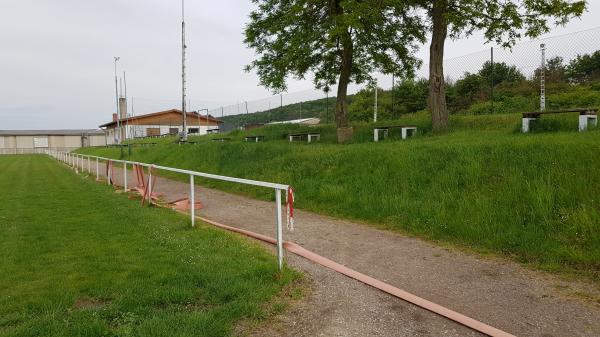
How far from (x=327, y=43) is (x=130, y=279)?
10.7m

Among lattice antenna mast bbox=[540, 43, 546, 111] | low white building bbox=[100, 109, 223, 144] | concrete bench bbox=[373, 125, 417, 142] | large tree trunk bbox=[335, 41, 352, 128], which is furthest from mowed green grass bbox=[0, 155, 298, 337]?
low white building bbox=[100, 109, 223, 144]

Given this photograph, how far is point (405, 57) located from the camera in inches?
637

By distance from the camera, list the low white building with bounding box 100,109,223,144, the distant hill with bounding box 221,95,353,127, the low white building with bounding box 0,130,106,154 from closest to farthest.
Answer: the distant hill with bounding box 221,95,353,127
the low white building with bounding box 100,109,223,144
the low white building with bounding box 0,130,106,154

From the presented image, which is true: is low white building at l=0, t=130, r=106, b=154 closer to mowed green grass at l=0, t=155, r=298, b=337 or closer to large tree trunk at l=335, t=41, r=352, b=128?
large tree trunk at l=335, t=41, r=352, b=128

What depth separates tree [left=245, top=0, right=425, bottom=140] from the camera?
559 inches

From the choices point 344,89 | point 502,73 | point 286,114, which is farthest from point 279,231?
point 286,114

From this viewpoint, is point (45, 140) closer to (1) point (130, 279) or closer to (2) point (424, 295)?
(1) point (130, 279)

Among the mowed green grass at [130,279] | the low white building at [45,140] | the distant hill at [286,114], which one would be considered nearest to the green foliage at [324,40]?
the mowed green grass at [130,279]

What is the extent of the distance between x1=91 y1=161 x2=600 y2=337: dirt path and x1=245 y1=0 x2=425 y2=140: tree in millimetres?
8951

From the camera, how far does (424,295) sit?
160 inches

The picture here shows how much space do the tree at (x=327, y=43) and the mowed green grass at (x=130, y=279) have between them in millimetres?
8765

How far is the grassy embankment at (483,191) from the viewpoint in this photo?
5059 millimetres

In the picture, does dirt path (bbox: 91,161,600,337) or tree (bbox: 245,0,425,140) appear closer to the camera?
dirt path (bbox: 91,161,600,337)

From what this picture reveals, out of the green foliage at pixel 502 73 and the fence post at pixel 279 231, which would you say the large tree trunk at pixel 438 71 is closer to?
the green foliage at pixel 502 73
